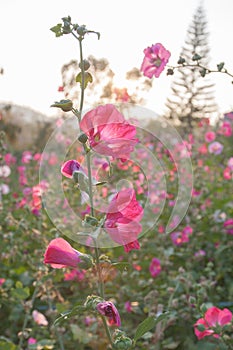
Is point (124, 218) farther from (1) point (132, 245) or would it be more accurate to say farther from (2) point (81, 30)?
(2) point (81, 30)

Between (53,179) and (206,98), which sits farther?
(206,98)

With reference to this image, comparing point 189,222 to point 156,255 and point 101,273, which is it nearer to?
point 156,255

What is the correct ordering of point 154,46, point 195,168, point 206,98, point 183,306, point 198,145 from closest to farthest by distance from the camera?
1. point 154,46
2. point 183,306
3. point 195,168
4. point 198,145
5. point 206,98

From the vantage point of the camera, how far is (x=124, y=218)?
1148 millimetres

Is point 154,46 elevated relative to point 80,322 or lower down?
elevated

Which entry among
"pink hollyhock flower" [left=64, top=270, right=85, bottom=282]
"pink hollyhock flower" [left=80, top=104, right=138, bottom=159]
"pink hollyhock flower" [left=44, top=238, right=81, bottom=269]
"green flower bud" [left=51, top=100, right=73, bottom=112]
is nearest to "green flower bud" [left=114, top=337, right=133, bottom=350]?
"pink hollyhock flower" [left=44, top=238, right=81, bottom=269]

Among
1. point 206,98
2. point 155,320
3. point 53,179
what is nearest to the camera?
point 155,320

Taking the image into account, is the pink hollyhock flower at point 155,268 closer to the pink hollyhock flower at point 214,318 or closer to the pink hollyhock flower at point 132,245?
the pink hollyhock flower at point 214,318

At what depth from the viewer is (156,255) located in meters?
3.56

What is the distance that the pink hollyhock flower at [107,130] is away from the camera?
1.13m

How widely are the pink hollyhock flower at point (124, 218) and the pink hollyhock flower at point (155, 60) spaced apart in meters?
0.85

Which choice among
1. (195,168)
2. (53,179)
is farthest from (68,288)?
(53,179)

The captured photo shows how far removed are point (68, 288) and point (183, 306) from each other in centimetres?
101

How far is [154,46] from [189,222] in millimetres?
1903
